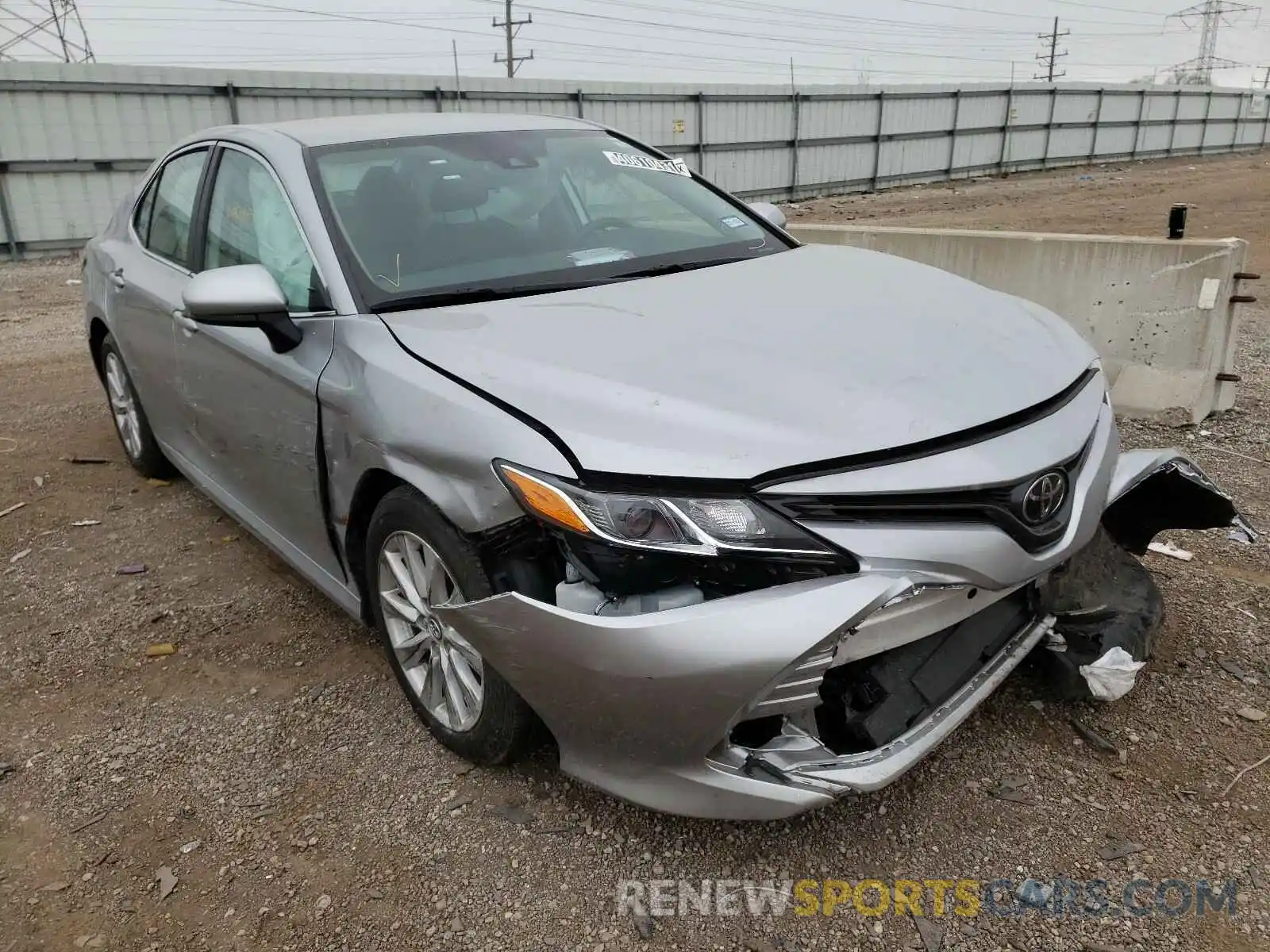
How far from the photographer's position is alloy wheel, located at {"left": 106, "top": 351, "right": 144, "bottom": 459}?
4477 mm

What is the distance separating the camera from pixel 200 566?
12.6ft

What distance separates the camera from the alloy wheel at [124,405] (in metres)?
4.48

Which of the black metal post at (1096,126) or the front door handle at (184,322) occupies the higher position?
the front door handle at (184,322)

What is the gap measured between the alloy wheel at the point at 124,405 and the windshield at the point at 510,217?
2121 millimetres

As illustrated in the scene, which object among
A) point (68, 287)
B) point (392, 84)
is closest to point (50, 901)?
point (68, 287)

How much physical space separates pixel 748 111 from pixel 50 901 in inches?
812

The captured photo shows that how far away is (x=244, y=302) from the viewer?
2.54m

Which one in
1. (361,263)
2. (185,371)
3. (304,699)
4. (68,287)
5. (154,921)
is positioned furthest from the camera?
(68,287)

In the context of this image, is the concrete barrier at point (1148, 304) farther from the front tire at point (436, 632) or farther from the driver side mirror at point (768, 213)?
the front tire at point (436, 632)

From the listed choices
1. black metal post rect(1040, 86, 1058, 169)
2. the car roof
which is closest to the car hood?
the car roof

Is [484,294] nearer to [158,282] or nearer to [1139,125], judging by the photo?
[158,282]

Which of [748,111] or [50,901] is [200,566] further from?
[748,111]

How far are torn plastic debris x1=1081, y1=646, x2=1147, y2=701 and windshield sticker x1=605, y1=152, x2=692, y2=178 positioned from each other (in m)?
2.25

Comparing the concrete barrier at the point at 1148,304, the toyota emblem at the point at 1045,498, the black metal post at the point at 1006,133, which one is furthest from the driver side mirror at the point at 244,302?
the black metal post at the point at 1006,133
